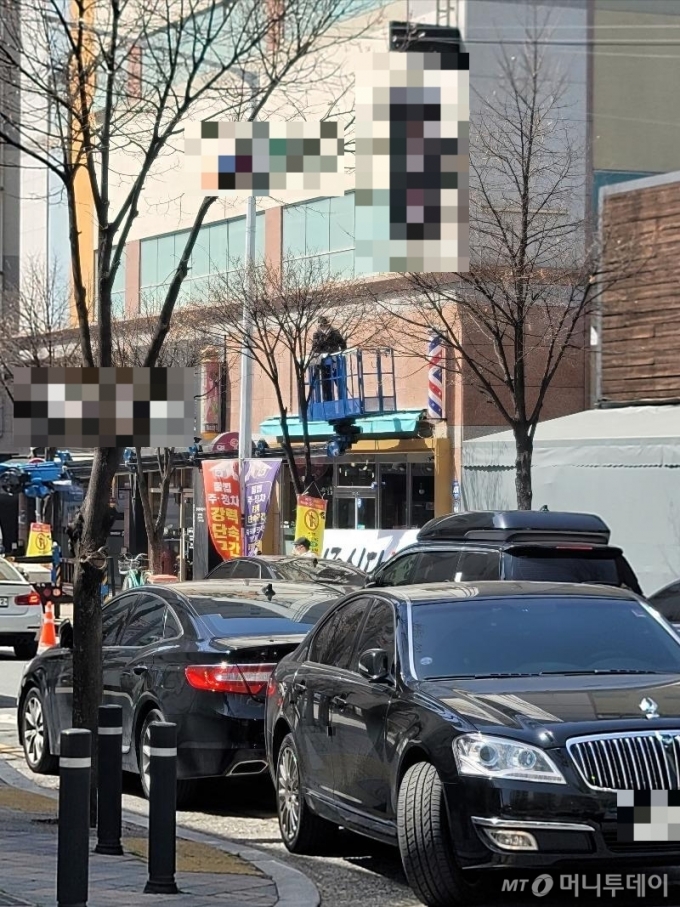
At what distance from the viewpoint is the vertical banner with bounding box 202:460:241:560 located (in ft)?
90.3

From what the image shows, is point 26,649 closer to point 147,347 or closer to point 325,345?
point 147,347

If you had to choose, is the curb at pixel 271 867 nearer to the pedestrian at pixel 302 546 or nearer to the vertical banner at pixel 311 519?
the pedestrian at pixel 302 546

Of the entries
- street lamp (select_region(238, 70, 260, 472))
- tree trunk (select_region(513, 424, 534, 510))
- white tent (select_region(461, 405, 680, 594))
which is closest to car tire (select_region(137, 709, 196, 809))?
tree trunk (select_region(513, 424, 534, 510))

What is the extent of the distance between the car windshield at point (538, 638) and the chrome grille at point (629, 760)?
1061 millimetres

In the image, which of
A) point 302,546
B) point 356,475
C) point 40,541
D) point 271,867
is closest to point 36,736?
point 271,867

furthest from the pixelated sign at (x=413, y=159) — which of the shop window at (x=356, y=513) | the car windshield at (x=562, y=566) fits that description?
the shop window at (x=356, y=513)

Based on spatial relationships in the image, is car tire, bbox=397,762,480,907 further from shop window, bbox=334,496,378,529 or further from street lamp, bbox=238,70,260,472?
shop window, bbox=334,496,378,529

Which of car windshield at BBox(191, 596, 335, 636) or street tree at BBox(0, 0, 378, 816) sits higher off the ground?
street tree at BBox(0, 0, 378, 816)

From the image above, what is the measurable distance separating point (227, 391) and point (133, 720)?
27509 millimetres

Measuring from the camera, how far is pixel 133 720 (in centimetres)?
1104

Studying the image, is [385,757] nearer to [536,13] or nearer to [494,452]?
[494,452]

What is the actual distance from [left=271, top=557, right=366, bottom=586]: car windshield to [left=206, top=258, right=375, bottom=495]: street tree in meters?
10.9

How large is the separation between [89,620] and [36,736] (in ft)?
9.59

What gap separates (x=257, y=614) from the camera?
1121 centimetres
